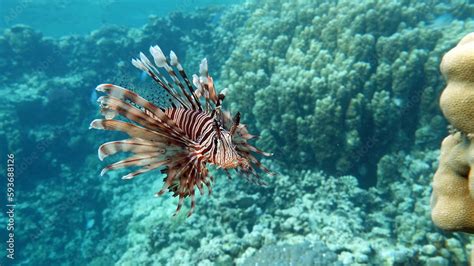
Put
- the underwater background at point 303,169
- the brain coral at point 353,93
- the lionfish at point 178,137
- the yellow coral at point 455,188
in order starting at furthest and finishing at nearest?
the brain coral at point 353,93 < the underwater background at point 303,169 < the yellow coral at point 455,188 < the lionfish at point 178,137

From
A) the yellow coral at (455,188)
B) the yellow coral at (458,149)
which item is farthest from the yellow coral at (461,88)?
the yellow coral at (455,188)

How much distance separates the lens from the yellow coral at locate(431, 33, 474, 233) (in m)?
1.90

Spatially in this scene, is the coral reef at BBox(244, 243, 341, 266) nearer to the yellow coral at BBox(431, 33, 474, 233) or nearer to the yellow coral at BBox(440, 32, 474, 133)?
the yellow coral at BBox(431, 33, 474, 233)

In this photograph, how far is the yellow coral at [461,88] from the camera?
1.88 m

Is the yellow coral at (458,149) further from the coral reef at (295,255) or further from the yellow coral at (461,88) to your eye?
the coral reef at (295,255)

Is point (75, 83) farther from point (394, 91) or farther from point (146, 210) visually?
point (394, 91)

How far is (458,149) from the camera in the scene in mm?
2125

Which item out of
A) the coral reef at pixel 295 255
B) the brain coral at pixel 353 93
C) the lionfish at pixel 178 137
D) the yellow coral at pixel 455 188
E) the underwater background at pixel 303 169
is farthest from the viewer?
the brain coral at pixel 353 93

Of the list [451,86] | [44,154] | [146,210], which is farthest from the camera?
[44,154]

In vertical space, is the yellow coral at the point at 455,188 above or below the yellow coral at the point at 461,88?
below

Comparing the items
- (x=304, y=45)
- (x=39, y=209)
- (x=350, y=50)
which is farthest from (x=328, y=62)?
(x=39, y=209)

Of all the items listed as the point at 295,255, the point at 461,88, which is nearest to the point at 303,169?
the point at 295,255

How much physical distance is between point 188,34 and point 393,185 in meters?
9.43

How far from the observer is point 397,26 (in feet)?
21.2
